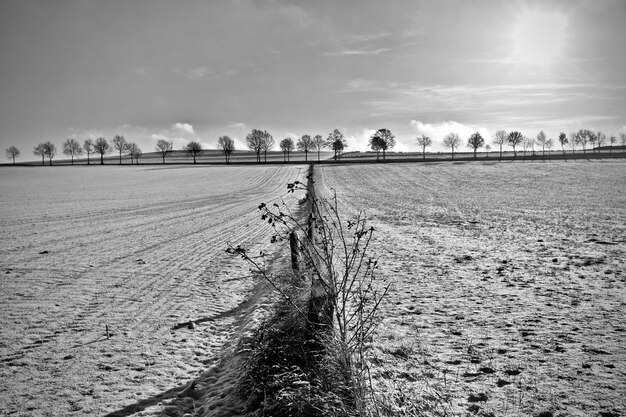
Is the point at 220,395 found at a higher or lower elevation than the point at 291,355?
lower

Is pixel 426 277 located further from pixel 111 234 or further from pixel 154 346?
pixel 111 234

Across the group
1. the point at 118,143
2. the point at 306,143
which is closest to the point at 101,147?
the point at 118,143

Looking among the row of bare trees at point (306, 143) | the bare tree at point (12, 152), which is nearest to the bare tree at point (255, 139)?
the row of bare trees at point (306, 143)

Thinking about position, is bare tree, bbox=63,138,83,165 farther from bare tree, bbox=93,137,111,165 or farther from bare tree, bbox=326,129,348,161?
bare tree, bbox=326,129,348,161

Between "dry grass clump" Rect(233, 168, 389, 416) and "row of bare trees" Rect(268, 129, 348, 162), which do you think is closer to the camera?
"dry grass clump" Rect(233, 168, 389, 416)

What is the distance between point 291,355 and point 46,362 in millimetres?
3331

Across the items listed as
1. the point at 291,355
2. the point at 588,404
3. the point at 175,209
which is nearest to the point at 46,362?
the point at 291,355

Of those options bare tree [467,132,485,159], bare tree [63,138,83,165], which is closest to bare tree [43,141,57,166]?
bare tree [63,138,83,165]

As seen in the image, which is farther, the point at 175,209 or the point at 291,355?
the point at 175,209

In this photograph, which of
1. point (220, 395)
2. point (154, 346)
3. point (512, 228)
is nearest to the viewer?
point (220, 395)

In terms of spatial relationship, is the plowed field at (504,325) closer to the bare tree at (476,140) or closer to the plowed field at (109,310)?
the plowed field at (109,310)

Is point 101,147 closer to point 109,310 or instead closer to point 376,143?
point 376,143

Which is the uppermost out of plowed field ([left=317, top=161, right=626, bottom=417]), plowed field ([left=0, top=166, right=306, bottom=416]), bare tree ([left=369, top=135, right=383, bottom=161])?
bare tree ([left=369, top=135, right=383, bottom=161])

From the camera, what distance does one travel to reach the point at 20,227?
15.4 metres
